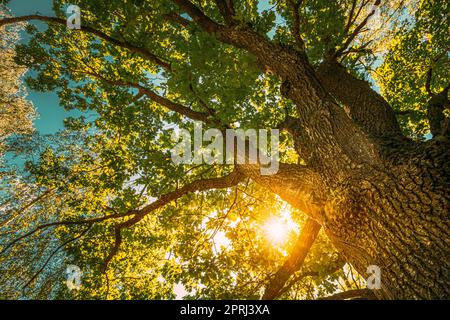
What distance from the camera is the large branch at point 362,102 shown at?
3428mm

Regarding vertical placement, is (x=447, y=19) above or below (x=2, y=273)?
above

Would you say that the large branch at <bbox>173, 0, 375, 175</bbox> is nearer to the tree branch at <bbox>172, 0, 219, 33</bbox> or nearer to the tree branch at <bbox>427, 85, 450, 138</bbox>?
the tree branch at <bbox>172, 0, 219, 33</bbox>

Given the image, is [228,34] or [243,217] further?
[243,217]

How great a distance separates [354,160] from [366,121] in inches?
51.1

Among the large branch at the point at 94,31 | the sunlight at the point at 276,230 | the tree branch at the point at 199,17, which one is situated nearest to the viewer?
the tree branch at the point at 199,17

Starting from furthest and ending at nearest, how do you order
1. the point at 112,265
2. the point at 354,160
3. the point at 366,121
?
the point at 112,265, the point at 366,121, the point at 354,160

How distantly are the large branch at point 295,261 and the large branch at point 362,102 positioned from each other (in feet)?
7.33

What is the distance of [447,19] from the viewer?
17.7ft

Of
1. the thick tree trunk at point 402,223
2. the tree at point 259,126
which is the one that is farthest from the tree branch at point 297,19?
the thick tree trunk at point 402,223

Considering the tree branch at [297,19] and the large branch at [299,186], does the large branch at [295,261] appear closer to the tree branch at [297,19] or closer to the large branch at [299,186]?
the large branch at [299,186]

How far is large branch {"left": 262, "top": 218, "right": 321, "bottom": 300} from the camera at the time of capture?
4.70 meters

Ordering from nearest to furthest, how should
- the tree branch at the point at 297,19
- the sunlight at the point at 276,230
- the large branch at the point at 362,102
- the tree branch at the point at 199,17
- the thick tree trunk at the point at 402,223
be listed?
the thick tree trunk at the point at 402,223 < the large branch at the point at 362,102 < the tree branch at the point at 297,19 < the tree branch at the point at 199,17 < the sunlight at the point at 276,230
